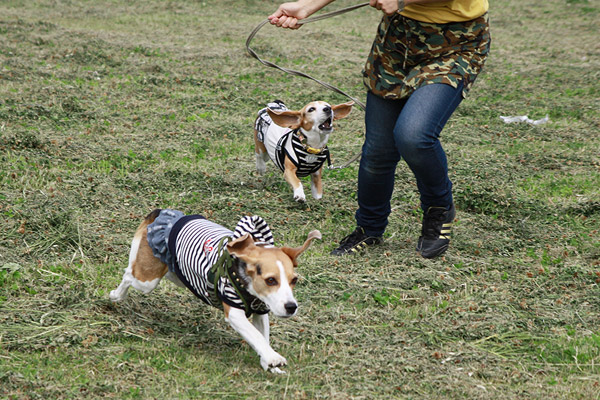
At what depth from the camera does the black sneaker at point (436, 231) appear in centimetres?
452

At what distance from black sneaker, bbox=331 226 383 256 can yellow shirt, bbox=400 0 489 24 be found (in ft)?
5.10

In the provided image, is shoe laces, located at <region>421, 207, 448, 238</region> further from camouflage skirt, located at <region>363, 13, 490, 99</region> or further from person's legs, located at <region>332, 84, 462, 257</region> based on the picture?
camouflage skirt, located at <region>363, 13, 490, 99</region>

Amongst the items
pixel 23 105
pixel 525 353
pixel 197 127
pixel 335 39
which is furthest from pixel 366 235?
pixel 335 39

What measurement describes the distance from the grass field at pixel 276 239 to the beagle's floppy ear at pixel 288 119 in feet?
2.10

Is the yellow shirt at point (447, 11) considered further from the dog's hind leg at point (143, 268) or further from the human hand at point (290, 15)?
the dog's hind leg at point (143, 268)

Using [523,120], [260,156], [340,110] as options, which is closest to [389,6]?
[340,110]

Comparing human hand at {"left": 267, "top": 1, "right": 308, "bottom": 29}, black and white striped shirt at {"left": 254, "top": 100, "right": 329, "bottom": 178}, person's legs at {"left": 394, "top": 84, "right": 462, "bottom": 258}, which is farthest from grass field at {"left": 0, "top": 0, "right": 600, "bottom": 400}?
human hand at {"left": 267, "top": 1, "right": 308, "bottom": 29}

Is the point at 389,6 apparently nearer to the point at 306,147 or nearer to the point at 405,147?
the point at 405,147

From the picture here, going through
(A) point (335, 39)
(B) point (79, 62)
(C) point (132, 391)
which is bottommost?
(A) point (335, 39)

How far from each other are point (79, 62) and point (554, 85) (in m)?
7.23

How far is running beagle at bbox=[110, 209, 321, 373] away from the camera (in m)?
3.07

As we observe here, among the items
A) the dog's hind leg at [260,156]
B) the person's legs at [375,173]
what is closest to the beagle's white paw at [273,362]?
the person's legs at [375,173]

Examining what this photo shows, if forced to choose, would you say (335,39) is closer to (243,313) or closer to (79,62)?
(79,62)

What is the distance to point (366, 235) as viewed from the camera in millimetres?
4785
